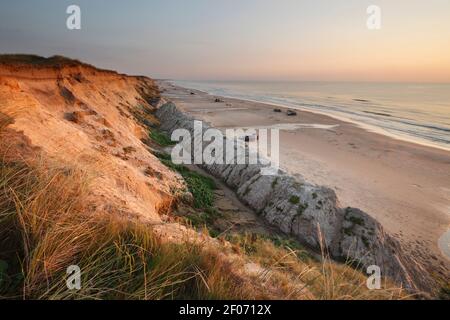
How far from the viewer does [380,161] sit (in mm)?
15883

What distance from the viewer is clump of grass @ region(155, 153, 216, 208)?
8.84 m

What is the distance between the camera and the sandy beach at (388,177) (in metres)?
8.70

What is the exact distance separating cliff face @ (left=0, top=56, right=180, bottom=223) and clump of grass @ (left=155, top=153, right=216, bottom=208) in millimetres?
713

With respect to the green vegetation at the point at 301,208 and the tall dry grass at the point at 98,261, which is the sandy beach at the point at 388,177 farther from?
the tall dry grass at the point at 98,261

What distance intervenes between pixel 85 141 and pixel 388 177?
1397cm

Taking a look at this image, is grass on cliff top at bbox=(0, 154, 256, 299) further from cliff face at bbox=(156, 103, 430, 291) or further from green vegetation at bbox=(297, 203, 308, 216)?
green vegetation at bbox=(297, 203, 308, 216)

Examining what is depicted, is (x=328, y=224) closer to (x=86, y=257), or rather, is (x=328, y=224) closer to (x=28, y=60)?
(x=86, y=257)

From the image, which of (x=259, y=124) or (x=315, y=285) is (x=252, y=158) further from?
(x=259, y=124)

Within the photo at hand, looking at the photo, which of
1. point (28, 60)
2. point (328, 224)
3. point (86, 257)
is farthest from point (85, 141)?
point (28, 60)

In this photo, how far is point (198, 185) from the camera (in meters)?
9.91

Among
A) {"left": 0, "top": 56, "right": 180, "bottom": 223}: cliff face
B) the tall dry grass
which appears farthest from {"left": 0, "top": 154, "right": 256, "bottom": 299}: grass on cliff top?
{"left": 0, "top": 56, "right": 180, "bottom": 223}: cliff face

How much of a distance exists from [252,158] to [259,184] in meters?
1.90

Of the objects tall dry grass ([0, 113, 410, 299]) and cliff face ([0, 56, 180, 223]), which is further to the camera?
cliff face ([0, 56, 180, 223])
